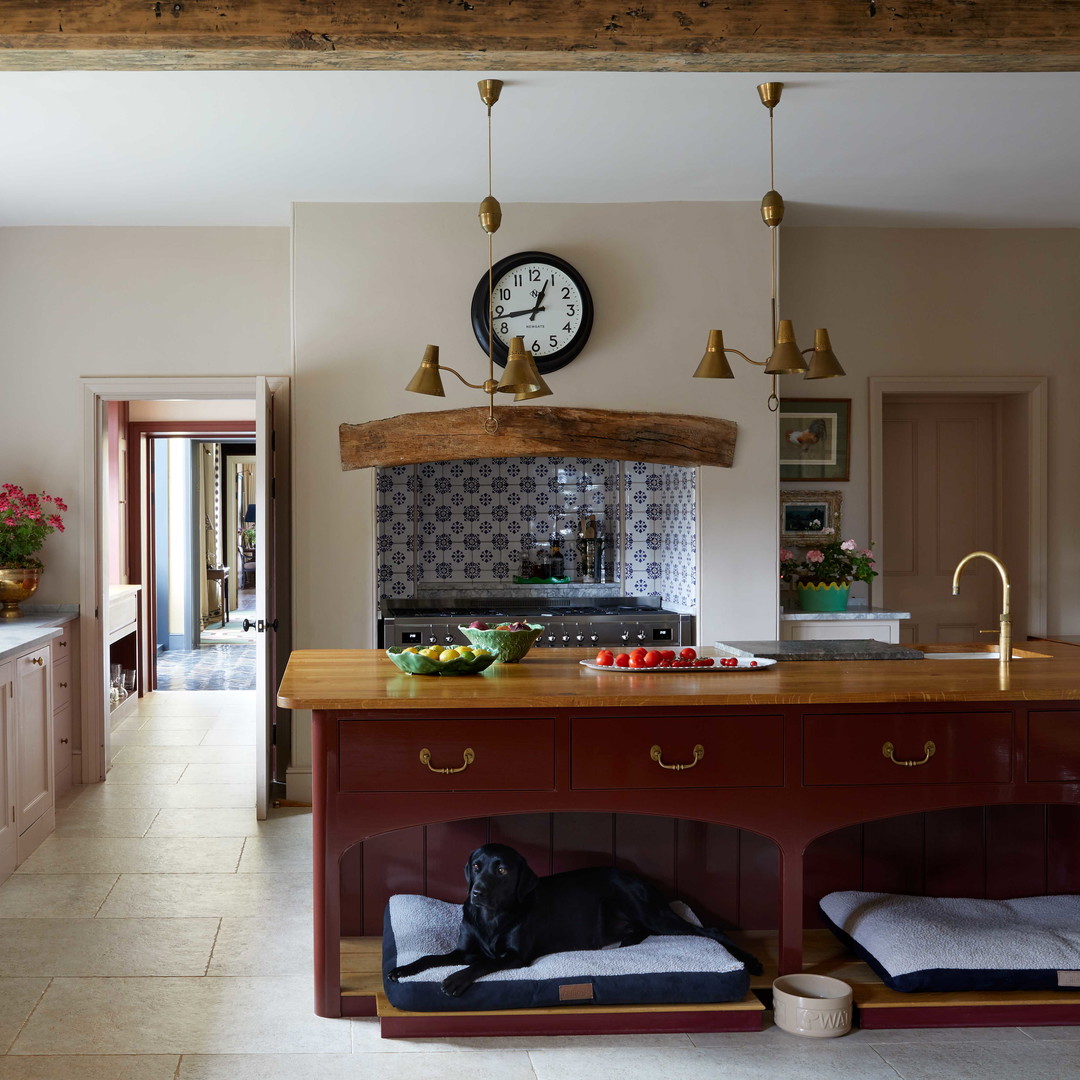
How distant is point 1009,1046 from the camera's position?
109 inches

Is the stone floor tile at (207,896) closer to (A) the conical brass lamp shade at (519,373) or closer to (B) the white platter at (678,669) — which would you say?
(B) the white platter at (678,669)

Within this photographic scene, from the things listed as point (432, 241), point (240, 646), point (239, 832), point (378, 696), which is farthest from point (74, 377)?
point (240, 646)

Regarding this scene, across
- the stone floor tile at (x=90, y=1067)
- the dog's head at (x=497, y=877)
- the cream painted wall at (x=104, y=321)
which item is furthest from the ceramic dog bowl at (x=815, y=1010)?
the cream painted wall at (x=104, y=321)

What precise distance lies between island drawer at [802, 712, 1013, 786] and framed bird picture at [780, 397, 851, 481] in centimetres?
276

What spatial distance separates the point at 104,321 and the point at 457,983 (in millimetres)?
3952

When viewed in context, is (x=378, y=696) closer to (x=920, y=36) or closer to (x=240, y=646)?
(x=920, y=36)

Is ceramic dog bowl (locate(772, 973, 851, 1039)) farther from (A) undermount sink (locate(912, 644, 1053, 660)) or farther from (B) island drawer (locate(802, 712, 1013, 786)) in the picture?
(A) undermount sink (locate(912, 644, 1053, 660))

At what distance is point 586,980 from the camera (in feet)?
9.31

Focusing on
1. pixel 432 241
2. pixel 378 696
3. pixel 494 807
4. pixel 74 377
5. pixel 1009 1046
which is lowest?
pixel 1009 1046

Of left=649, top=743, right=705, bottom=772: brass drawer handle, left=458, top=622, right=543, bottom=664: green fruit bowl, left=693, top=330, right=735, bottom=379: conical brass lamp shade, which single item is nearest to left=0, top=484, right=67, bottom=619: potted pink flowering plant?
left=458, top=622, right=543, bottom=664: green fruit bowl

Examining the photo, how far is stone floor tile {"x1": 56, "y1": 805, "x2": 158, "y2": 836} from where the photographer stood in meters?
4.63

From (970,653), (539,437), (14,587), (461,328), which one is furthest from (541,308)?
(14,587)

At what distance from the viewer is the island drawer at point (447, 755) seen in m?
2.85

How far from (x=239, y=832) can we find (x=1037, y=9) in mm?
4195
